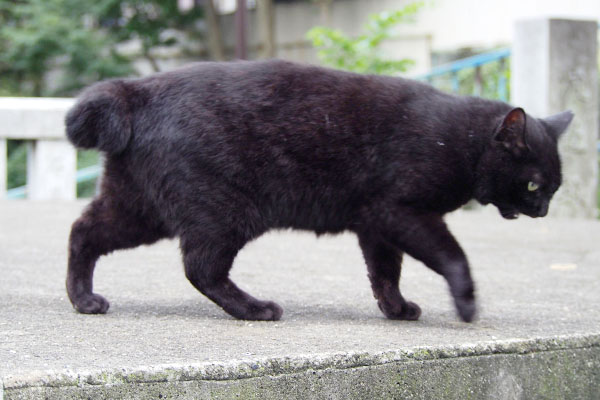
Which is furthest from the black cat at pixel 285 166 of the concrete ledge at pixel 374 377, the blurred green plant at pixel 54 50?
the blurred green plant at pixel 54 50

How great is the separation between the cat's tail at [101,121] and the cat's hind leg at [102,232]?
0.24m

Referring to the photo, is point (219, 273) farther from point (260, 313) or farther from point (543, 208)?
point (543, 208)

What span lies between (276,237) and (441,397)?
10.4ft

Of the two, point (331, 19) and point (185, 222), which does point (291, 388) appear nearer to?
point (185, 222)

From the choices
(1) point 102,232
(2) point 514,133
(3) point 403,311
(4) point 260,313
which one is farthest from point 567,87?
(1) point 102,232

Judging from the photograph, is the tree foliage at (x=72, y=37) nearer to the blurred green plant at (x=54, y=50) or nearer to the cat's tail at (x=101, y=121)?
the blurred green plant at (x=54, y=50)

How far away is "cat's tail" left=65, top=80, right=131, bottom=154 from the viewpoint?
3.09 m

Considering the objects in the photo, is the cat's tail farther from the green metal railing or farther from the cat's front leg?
the green metal railing

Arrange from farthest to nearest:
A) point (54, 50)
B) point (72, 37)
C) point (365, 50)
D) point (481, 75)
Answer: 1. point (54, 50)
2. point (72, 37)
3. point (365, 50)
4. point (481, 75)

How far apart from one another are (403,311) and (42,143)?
16.0 ft

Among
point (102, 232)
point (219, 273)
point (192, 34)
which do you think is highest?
point (192, 34)

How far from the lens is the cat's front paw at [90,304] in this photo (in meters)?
3.14

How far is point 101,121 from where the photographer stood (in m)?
3.10

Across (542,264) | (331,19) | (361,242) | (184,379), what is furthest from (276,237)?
(331,19)
